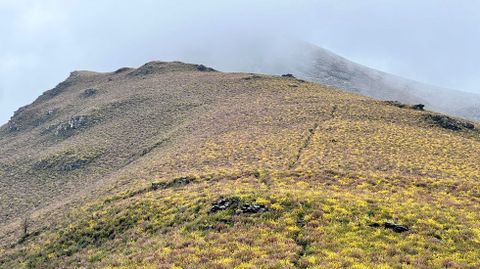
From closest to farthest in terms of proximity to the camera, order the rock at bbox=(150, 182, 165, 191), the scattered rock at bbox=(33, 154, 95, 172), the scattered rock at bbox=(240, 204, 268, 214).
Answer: the scattered rock at bbox=(240, 204, 268, 214), the rock at bbox=(150, 182, 165, 191), the scattered rock at bbox=(33, 154, 95, 172)

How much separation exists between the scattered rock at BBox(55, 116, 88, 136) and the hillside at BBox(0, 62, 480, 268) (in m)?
0.34

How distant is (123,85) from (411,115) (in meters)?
71.4

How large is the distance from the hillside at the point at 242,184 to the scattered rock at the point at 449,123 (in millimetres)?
195

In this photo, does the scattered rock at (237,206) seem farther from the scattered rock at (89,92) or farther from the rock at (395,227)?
the scattered rock at (89,92)

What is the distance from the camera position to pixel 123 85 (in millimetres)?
111125

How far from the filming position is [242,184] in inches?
1426

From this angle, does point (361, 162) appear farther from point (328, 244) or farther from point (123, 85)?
point (123, 85)

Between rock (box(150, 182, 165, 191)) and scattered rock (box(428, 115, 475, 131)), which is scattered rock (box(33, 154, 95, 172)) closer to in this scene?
rock (box(150, 182, 165, 191))

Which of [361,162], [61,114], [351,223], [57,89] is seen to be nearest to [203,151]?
[361,162]

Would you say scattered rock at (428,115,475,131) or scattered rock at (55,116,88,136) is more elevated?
scattered rock at (428,115,475,131)

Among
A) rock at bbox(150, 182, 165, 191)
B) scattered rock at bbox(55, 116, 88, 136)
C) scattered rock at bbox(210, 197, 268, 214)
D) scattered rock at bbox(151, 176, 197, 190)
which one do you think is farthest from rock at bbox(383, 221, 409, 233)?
scattered rock at bbox(55, 116, 88, 136)

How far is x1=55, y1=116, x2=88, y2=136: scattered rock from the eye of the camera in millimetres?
86188

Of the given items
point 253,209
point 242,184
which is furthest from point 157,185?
point 253,209

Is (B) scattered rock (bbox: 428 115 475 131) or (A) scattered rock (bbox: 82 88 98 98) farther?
(A) scattered rock (bbox: 82 88 98 98)
